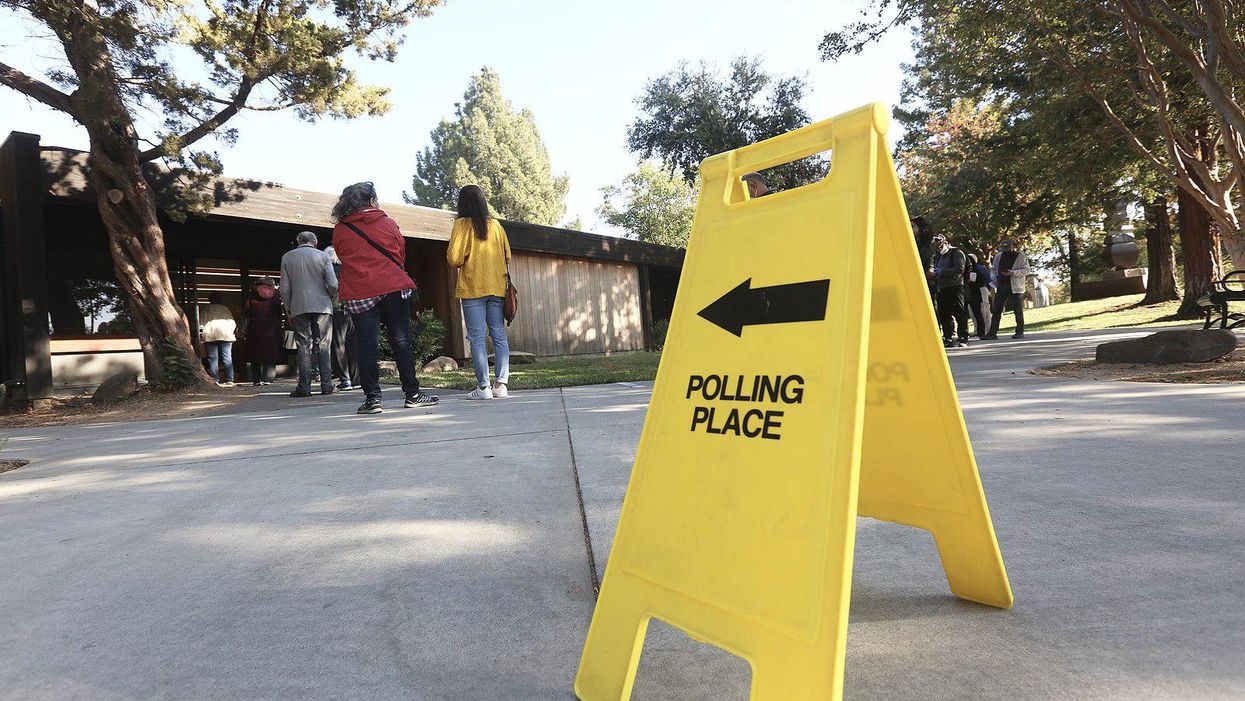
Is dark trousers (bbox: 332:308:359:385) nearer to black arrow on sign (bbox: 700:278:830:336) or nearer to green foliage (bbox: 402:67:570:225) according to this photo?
→ black arrow on sign (bbox: 700:278:830:336)

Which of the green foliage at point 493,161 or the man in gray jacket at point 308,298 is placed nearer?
the man in gray jacket at point 308,298

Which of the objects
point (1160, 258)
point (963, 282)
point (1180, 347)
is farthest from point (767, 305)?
point (1160, 258)

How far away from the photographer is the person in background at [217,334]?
10766 millimetres

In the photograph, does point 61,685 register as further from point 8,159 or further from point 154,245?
point 8,159

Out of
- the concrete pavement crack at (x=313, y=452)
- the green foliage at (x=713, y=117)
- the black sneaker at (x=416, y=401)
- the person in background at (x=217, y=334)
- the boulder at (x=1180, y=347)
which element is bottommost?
the concrete pavement crack at (x=313, y=452)

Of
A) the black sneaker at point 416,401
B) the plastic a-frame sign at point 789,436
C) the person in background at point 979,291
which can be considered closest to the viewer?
the plastic a-frame sign at point 789,436

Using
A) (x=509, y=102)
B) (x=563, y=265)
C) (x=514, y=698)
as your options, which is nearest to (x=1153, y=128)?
(x=563, y=265)

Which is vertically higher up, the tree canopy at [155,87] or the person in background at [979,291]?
the tree canopy at [155,87]

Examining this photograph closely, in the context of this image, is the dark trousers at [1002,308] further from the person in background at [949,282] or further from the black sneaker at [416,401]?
the black sneaker at [416,401]

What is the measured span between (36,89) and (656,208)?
42.8m

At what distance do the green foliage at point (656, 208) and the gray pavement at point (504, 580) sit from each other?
4536 centimetres

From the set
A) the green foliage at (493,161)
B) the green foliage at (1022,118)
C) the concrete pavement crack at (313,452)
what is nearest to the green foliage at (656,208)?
the green foliage at (493,161)

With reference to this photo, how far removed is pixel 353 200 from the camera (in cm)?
535

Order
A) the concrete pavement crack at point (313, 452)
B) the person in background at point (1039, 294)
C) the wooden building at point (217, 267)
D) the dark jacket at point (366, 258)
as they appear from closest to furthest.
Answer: the concrete pavement crack at point (313, 452), the dark jacket at point (366, 258), the wooden building at point (217, 267), the person in background at point (1039, 294)
